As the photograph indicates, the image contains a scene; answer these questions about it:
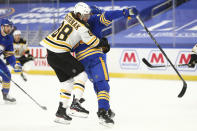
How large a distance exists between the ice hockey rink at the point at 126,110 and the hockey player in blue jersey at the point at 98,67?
168mm

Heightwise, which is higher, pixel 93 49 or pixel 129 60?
pixel 93 49

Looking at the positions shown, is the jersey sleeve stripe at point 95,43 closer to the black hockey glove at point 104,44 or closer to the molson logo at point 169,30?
the black hockey glove at point 104,44

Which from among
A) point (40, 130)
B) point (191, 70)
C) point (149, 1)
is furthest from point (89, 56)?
point (149, 1)

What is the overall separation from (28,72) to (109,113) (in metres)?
6.07

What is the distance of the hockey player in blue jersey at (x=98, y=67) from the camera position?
352 cm

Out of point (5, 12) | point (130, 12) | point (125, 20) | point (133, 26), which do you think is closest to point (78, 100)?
point (130, 12)

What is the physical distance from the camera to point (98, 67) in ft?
11.9

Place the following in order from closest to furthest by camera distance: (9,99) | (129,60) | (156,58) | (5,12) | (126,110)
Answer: (126,110) → (9,99) → (156,58) → (129,60) → (5,12)

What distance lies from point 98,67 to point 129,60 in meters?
4.65

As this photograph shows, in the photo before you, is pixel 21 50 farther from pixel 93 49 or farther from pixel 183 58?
pixel 93 49

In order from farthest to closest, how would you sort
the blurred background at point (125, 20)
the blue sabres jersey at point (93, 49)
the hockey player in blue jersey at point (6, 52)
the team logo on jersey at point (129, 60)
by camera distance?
1. the blurred background at point (125, 20)
2. the team logo on jersey at point (129, 60)
3. the hockey player in blue jersey at point (6, 52)
4. the blue sabres jersey at point (93, 49)

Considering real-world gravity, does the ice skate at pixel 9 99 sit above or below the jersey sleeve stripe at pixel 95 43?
below

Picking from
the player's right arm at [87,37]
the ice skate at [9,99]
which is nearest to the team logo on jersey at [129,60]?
the ice skate at [9,99]

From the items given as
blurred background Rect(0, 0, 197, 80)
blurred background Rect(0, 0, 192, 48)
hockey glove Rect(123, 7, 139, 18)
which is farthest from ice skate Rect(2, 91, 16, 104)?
blurred background Rect(0, 0, 192, 48)
